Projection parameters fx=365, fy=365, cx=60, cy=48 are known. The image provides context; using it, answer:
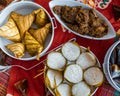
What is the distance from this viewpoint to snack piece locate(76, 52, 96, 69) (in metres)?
1.02

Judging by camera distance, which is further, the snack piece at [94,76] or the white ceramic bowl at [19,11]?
the white ceramic bowl at [19,11]

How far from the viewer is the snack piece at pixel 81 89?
1004mm

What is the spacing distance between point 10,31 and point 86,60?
9.6 inches

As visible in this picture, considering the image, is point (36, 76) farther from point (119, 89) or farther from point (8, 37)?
point (119, 89)

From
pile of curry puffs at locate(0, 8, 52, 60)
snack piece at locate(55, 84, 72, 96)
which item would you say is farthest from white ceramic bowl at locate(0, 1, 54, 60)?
snack piece at locate(55, 84, 72, 96)

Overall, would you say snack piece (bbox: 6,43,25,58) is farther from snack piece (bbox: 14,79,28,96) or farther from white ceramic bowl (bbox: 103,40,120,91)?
white ceramic bowl (bbox: 103,40,120,91)

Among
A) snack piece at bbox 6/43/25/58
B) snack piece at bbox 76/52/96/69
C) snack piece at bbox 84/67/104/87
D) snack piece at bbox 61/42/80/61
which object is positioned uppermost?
snack piece at bbox 6/43/25/58

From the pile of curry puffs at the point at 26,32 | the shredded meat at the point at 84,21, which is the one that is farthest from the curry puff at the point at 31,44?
the shredded meat at the point at 84,21

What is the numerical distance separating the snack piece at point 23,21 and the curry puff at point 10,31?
0.01 m

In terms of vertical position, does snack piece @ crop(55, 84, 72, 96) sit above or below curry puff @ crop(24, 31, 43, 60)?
below

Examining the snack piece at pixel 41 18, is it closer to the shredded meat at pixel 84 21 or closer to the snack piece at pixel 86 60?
the shredded meat at pixel 84 21

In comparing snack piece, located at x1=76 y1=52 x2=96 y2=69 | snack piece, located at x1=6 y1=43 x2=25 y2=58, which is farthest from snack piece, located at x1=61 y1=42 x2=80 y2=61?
snack piece, located at x1=6 y1=43 x2=25 y2=58

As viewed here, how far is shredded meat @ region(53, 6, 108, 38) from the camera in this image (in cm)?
104

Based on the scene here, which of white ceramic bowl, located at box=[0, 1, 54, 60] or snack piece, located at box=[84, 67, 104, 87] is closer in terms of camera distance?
snack piece, located at box=[84, 67, 104, 87]
